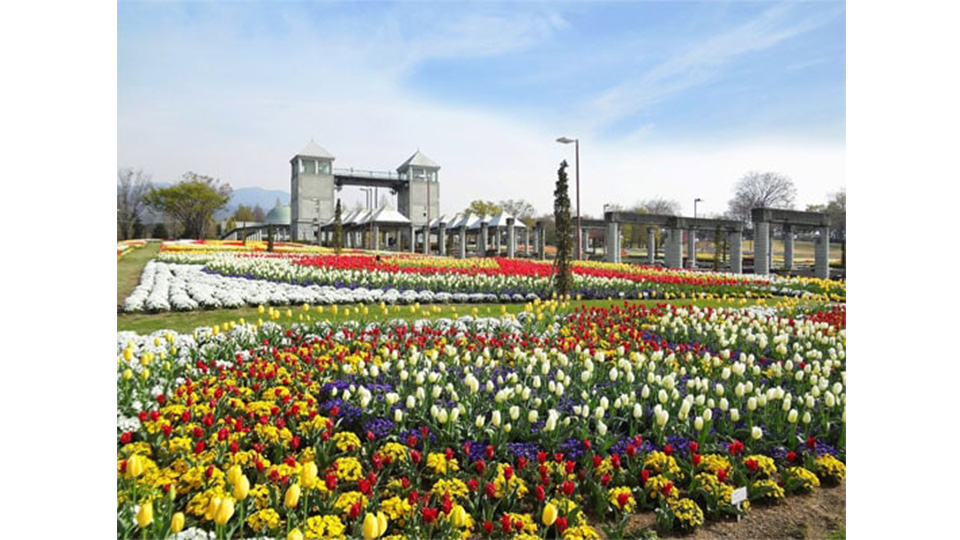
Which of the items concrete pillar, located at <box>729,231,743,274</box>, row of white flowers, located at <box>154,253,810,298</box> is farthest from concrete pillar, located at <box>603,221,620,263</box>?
row of white flowers, located at <box>154,253,810,298</box>

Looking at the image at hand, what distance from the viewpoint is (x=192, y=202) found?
23.4 ft

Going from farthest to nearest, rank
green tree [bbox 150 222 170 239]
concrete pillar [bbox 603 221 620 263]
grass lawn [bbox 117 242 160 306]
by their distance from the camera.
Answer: concrete pillar [bbox 603 221 620 263] → grass lawn [bbox 117 242 160 306] → green tree [bbox 150 222 170 239]

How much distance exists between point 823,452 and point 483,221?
2796cm

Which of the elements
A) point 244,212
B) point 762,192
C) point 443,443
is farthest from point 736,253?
point 443,443

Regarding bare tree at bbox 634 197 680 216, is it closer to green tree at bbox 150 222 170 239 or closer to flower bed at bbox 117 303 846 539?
flower bed at bbox 117 303 846 539

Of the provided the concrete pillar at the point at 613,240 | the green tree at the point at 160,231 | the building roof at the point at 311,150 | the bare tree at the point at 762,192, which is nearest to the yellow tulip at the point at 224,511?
the building roof at the point at 311,150

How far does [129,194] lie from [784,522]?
3879 millimetres

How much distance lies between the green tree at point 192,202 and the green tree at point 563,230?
4756 mm

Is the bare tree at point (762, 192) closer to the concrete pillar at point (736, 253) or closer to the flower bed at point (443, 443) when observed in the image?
the flower bed at point (443, 443)

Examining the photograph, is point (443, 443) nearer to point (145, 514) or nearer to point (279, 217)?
point (145, 514)

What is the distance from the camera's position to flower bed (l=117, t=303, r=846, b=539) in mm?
2338

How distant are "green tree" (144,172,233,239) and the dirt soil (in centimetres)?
365

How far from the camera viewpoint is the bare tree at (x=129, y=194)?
3178 millimetres
